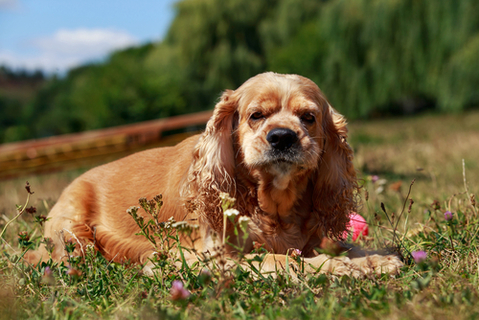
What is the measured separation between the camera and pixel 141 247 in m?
3.26

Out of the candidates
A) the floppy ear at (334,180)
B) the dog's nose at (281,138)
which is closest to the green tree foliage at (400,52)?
the floppy ear at (334,180)

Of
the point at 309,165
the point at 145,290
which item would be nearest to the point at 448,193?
the point at 309,165

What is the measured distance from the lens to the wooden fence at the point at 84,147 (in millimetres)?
8266

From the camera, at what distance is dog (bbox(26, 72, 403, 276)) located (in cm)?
282

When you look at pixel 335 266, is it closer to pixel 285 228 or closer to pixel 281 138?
pixel 285 228

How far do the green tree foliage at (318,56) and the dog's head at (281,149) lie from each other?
970 cm

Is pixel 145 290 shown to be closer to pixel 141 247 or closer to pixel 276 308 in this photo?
pixel 276 308

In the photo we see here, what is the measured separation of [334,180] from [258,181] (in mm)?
554

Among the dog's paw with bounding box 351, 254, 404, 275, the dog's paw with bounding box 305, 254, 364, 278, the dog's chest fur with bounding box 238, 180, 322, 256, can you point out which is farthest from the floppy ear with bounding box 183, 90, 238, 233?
the dog's paw with bounding box 351, 254, 404, 275

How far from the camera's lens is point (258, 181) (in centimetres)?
299

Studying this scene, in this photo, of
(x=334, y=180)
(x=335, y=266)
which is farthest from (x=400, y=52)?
(x=335, y=266)

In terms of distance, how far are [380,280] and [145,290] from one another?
1.13 metres

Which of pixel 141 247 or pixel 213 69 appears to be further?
pixel 213 69

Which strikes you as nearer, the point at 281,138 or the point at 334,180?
the point at 281,138
